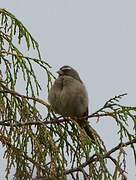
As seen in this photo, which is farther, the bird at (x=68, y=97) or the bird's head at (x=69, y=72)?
the bird's head at (x=69, y=72)

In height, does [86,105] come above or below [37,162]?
above

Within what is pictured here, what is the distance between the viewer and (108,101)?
3.37 meters

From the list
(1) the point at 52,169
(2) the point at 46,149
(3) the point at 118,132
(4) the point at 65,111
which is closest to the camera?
(1) the point at 52,169

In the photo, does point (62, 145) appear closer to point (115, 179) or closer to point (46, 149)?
point (46, 149)

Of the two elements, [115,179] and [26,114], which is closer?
[115,179]

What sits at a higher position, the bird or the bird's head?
the bird's head

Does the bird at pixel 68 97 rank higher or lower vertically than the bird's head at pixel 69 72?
lower

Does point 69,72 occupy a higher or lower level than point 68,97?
higher

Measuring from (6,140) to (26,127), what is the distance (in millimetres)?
194

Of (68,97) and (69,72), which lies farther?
(69,72)

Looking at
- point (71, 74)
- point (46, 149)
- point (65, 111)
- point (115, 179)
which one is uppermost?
point (71, 74)

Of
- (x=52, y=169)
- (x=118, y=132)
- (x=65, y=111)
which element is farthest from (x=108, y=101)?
(x=65, y=111)

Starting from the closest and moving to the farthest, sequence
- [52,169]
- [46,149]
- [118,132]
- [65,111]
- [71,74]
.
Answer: [52,169] → [46,149] → [118,132] → [65,111] → [71,74]

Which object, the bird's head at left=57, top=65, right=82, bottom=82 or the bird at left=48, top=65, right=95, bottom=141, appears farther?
the bird's head at left=57, top=65, right=82, bottom=82
